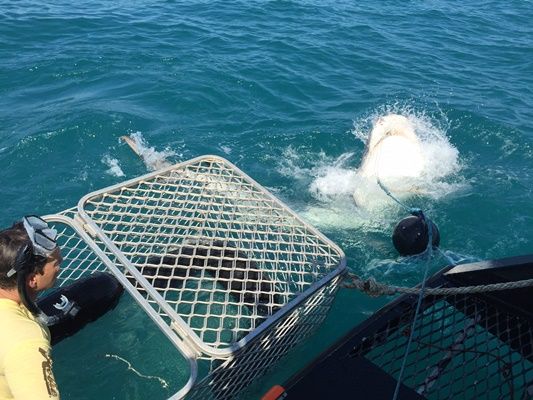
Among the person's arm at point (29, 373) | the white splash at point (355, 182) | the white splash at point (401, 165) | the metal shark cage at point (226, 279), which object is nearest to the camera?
the person's arm at point (29, 373)

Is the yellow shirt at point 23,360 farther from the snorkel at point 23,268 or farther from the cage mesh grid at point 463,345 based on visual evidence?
the cage mesh grid at point 463,345

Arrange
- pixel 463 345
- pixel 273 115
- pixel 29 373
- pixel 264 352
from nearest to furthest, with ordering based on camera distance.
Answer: pixel 29 373 → pixel 264 352 → pixel 463 345 → pixel 273 115

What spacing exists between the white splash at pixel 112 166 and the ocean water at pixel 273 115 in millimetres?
30

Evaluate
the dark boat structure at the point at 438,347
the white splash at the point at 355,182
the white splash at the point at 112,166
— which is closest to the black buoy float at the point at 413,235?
the white splash at the point at 355,182

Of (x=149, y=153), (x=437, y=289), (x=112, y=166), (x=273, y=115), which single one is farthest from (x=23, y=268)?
(x=273, y=115)

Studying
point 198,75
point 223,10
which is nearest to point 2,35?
point 198,75

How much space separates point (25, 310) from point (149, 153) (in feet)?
17.5

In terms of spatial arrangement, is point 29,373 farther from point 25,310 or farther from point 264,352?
point 264,352

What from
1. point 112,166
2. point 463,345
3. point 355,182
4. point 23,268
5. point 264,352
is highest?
point 23,268

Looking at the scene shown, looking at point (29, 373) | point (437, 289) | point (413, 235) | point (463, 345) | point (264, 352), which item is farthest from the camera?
point (413, 235)

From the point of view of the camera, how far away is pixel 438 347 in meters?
3.11

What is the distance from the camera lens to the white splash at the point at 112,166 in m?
7.10

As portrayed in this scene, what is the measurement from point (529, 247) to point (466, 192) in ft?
4.63

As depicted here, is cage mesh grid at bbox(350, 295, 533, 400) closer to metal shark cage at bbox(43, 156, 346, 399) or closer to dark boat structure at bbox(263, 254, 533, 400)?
dark boat structure at bbox(263, 254, 533, 400)
